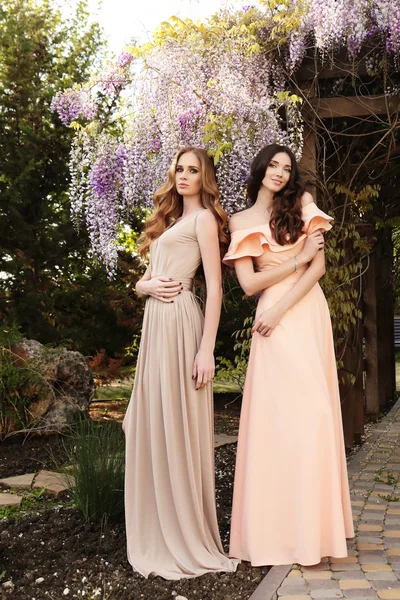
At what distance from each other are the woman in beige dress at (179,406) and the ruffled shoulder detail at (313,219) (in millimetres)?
342

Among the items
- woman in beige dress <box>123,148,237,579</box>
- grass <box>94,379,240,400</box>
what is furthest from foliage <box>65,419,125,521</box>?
grass <box>94,379,240,400</box>

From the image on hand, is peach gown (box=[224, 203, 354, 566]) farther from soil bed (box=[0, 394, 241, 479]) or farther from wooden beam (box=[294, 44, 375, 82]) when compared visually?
wooden beam (box=[294, 44, 375, 82])

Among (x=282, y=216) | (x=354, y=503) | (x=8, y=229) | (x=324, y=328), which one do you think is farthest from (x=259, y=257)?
(x=8, y=229)

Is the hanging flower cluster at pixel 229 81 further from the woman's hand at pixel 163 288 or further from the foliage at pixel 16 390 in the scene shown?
the foliage at pixel 16 390

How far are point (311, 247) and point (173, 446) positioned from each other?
96 centimetres

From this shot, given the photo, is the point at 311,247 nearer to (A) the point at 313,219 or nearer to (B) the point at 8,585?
(A) the point at 313,219

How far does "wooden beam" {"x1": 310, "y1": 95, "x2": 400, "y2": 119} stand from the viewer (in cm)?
405

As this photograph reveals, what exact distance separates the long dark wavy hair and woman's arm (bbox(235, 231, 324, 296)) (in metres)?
0.07

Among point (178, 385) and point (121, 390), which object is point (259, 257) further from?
point (121, 390)

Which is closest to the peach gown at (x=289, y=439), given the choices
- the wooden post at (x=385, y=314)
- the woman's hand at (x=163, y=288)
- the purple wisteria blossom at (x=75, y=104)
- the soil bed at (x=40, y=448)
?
the woman's hand at (x=163, y=288)

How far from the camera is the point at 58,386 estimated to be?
19.1ft

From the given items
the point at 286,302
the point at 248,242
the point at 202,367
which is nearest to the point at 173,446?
the point at 202,367

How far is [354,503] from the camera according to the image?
12.4 ft

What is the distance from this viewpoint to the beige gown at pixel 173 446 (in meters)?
2.75
